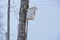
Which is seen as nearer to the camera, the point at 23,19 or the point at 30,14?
the point at 30,14

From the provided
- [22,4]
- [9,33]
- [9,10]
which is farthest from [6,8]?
[22,4]

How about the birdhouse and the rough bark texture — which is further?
the rough bark texture

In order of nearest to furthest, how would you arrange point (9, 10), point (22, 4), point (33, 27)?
point (22, 4), point (9, 10), point (33, 27)

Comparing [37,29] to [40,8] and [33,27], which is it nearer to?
[33,27]

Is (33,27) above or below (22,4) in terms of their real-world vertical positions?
below

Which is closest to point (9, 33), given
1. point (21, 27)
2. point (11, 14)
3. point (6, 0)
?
point (11, 14)

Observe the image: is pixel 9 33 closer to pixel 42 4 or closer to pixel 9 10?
pixel 9 10

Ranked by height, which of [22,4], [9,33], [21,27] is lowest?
[9,33]

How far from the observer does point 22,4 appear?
8.22ft

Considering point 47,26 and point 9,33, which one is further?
point 47,26

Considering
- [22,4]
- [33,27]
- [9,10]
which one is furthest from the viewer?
[33,27]

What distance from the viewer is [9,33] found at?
4457mm

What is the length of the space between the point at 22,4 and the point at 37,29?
2.29m

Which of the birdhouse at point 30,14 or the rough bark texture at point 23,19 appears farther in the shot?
the rough bark texture at point 23,19
